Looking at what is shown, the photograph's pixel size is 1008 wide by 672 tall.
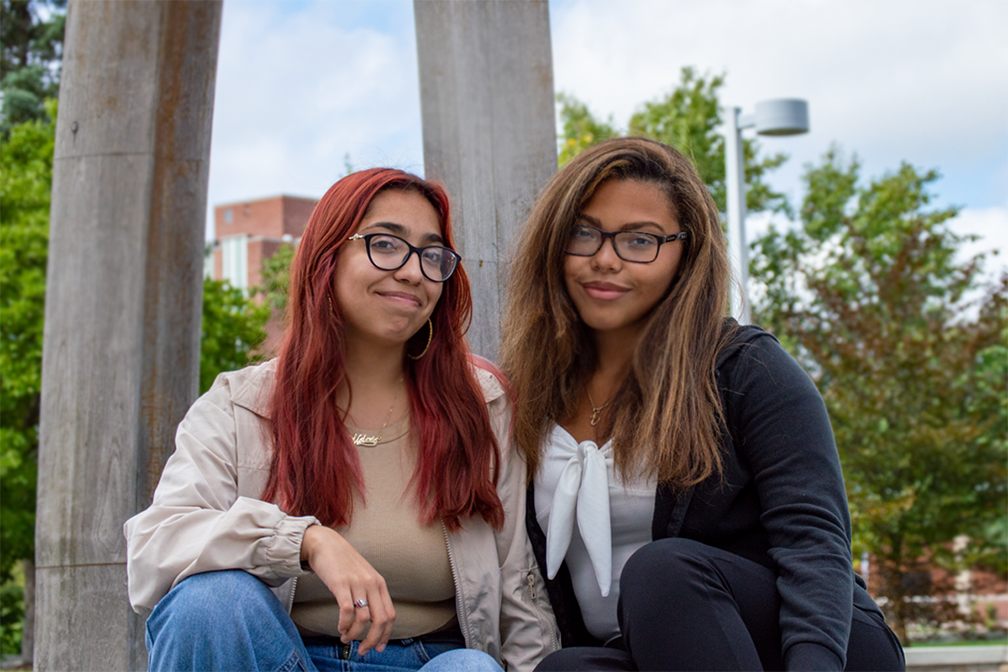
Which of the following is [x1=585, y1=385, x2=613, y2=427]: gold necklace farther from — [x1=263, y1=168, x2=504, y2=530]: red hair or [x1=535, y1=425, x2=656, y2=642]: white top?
[x1=263, y1=168, x2=504, y2=530]: red hair

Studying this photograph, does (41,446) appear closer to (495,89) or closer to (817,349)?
(495,89)

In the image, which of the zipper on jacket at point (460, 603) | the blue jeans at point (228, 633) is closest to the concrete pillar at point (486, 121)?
the zipper on jacket at point (460, 603)

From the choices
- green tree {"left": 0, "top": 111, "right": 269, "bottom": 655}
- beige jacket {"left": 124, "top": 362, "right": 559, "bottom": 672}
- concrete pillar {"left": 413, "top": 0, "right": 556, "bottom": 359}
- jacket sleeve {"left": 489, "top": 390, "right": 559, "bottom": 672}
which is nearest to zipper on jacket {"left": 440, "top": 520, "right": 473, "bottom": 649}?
beige jacket {"left": 124, "top": 362, "right": 559, "bottom": 672}

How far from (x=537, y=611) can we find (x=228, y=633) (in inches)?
38.1

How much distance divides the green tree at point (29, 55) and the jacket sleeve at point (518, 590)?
17968mm

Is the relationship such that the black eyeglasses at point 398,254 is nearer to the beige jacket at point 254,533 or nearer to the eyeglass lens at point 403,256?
the eyeglass lens at point 403,256

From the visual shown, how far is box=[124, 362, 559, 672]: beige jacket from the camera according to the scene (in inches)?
94.8

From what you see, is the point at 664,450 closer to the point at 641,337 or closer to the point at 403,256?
the point at 641,337

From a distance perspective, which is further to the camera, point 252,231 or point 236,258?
point 252,231

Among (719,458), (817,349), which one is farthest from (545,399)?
(817,349)

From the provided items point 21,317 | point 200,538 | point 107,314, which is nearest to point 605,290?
point 200,538

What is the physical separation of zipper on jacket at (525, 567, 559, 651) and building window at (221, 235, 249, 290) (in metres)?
44.0

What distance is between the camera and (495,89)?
367 centimetres

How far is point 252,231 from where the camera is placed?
4697 cm
